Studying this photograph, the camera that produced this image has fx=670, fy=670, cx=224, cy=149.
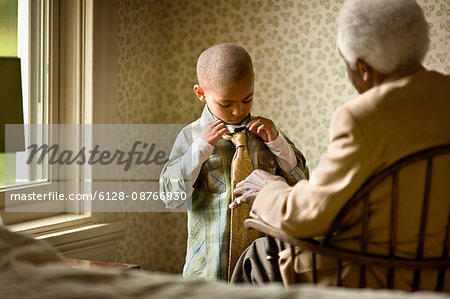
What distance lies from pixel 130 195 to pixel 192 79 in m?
0.81

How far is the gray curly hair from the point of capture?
5.38 ft

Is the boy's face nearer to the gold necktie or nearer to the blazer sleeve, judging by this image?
the gold necktie

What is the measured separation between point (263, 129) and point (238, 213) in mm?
314

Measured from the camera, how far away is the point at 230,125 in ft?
8.04

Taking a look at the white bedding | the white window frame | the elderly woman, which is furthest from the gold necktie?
the white bedding

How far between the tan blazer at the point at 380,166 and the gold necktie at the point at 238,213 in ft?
2.11

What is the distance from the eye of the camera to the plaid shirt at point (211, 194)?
2.39 m

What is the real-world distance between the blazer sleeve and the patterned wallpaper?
2044 mm

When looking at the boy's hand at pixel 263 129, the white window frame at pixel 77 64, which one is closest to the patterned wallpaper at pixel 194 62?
the white window frame at pixel 77 64

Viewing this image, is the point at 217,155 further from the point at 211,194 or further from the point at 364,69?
the point at 364,69

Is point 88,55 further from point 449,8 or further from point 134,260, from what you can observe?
point 449,8

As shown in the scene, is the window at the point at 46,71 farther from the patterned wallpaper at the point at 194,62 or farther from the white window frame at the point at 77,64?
the patterned wallpaper at the point at 194,62

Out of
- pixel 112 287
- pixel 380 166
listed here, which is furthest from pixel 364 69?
pixel 112 287

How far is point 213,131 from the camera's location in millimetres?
2359
